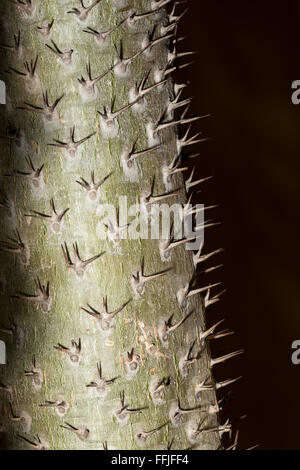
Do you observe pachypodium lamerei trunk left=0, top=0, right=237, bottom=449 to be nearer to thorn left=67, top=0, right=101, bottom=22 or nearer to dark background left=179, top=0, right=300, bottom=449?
thorn left=67, top=0, right=101, bottom=22

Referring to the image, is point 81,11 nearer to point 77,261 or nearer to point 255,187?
point 77,261

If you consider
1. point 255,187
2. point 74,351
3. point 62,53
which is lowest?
point 74,351

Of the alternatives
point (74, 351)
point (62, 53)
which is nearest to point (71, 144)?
point (62, 53)

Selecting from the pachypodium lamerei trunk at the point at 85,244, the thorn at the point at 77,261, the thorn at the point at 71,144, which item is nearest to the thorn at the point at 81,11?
the pachypodium lamerei trunk at the point at 85,244

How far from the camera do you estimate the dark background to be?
3.10ft

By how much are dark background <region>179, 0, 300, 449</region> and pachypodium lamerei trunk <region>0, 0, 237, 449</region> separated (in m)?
0.38

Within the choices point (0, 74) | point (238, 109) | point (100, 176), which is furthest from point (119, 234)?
point (238, 109)

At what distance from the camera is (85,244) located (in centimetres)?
55

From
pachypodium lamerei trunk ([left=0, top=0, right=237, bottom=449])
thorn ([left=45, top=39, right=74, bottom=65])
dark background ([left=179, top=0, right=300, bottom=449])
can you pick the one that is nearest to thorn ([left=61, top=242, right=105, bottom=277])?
pachypodium lamerei trunk ([left=0, top=0, right=237, bottom=449])

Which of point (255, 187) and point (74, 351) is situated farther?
point (255, 187)

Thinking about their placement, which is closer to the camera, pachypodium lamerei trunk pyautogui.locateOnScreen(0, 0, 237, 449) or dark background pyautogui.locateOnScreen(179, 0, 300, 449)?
pachypodium lamerei trunk pyautogui.locateOnScreen(0, 0, 237, 449)

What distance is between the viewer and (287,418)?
97cm

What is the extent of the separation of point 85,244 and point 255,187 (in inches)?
19.2

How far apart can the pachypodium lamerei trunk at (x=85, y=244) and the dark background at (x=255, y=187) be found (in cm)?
38
